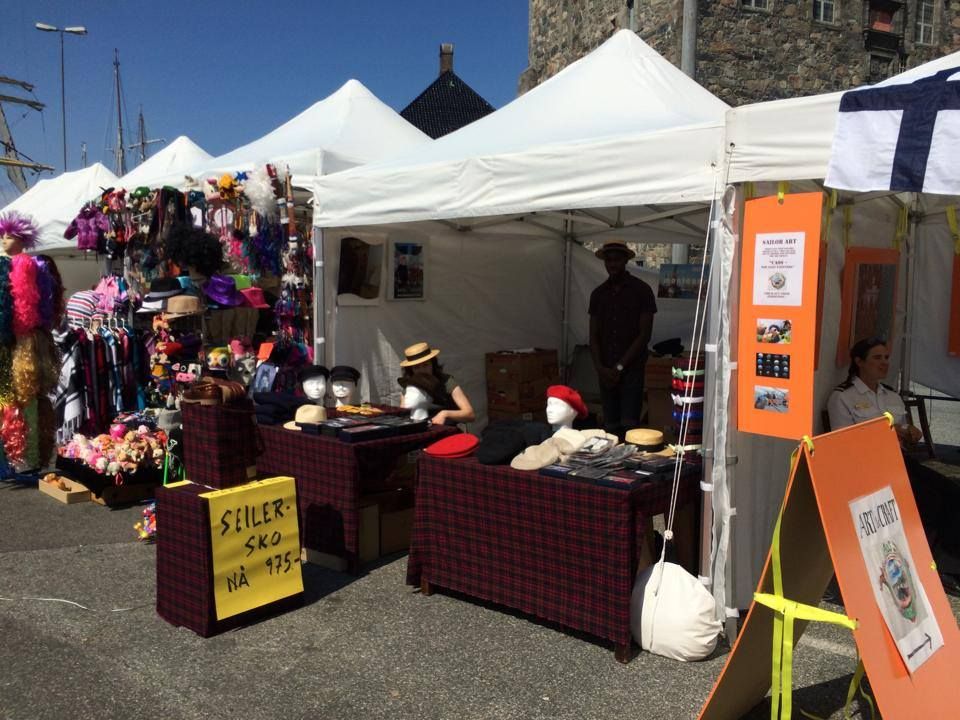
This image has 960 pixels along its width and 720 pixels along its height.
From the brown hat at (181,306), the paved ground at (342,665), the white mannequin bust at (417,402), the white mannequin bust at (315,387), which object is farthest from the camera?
the brown hat at (181,306)

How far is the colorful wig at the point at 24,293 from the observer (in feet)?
19.1

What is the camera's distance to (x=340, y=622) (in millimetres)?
3760

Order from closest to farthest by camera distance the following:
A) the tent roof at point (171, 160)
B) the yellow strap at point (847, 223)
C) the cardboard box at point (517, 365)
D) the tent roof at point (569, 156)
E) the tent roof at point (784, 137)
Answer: the tent roof at point (784, 137)
the tent roof at point (569, 156)
the yellow strap at point (847, 223)
the cardboard box at point (517, 365)
the tent roof at point (171, 160)

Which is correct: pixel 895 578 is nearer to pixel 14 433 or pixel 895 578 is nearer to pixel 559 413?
pixel 559 413

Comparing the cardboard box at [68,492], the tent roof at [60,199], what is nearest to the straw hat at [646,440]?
the cardboard box at [68,492]

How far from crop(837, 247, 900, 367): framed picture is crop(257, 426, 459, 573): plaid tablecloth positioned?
2307 millimetres

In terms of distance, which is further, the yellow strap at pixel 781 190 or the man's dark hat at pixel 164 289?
the man's dark hat at pixel 164 289

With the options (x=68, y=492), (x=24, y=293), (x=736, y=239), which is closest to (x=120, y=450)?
(x=68, y=492)

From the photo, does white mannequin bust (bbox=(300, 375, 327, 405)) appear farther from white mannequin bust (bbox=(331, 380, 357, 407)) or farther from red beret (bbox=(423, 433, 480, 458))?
red beret (bbox=(423, 433, 480, 458))

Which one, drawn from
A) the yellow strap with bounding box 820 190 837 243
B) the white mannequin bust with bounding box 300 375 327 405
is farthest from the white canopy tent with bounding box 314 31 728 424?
the white mannequin bust with bounding box 300 375 327 405

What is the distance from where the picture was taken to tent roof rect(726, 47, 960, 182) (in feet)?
10.4

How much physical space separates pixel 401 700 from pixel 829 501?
173 cm

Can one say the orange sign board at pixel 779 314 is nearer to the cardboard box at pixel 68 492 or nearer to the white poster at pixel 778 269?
the white poster at pixel 778 269

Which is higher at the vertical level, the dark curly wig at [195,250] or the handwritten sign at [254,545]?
the dark curly wig at [195,250]
